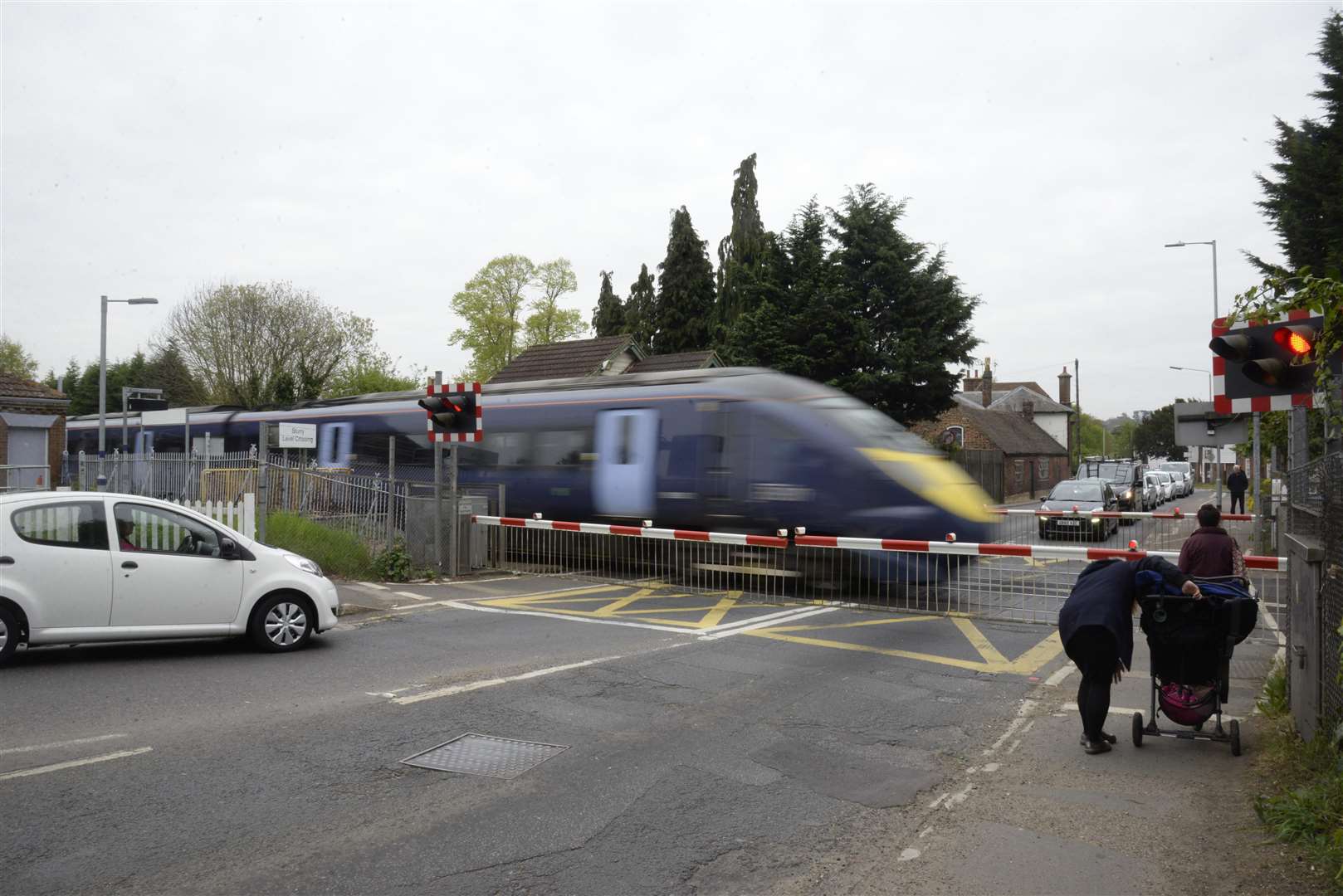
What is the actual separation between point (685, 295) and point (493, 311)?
16713 millimetres

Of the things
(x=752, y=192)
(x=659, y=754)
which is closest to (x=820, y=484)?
(x=659, y=754)

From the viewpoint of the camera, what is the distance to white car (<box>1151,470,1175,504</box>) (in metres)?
47.8

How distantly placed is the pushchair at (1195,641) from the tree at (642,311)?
2062 inches

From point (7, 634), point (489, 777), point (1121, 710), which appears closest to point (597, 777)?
point (489, 777)

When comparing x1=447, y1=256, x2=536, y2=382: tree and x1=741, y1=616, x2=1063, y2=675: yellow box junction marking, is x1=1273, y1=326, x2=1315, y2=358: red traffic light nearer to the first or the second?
x1=741, y1=616, x2=1063, y2=675: yellow box junction marking

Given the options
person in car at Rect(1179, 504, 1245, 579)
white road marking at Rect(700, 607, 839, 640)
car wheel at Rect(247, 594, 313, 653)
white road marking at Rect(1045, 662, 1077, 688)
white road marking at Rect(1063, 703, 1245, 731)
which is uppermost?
person in car at Rect(1179, 504, 1245, 579)

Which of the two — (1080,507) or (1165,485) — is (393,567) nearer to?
(1080,507)

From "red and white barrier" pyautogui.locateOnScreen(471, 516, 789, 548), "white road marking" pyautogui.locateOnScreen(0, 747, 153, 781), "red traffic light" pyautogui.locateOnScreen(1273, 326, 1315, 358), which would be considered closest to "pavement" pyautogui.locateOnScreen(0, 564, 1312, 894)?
"white road marking" pyautogui.locateOnScreen(0, 747, 153, 781)

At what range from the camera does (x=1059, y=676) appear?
28.1ft

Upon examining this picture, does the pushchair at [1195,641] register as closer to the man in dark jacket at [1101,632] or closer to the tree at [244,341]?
the man in dark jacket at [1101,632]

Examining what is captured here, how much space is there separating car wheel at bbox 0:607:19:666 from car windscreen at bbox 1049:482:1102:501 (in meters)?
23.1

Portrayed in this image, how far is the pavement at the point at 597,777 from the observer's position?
169 inches

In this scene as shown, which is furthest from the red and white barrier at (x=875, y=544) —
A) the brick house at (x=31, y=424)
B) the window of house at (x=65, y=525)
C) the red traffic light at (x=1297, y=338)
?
the brick house at (x=31, y=424)

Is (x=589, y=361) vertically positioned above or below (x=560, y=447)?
above
